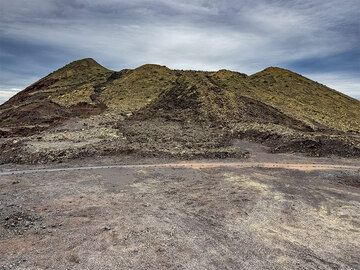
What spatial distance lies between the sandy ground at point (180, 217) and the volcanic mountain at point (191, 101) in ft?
44.6

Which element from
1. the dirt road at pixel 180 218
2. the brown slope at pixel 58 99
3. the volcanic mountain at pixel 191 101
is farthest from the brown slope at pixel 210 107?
the dirt road at pixel 180 218

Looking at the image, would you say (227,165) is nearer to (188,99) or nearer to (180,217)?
(180,217)

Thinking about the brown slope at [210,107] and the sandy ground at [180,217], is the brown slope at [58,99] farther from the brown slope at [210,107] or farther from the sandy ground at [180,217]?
the sandy ground at [180,217]

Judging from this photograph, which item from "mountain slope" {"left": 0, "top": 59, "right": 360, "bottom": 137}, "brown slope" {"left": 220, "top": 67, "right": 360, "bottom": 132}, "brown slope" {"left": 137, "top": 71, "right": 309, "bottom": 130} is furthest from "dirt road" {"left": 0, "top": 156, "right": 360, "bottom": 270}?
"brown slope" {"left": 220, "top": 67, "right": 360, "bottom": 132}

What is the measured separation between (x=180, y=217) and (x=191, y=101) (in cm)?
3545

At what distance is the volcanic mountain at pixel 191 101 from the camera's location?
4256 centimetres

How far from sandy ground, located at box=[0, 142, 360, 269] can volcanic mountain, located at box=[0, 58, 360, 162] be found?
1361 cm

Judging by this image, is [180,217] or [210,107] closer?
[180,217]

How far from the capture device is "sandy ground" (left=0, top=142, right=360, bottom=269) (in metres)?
11.8

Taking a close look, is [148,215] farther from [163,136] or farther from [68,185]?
[163,136]

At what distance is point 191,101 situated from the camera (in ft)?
164

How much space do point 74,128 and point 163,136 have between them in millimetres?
9550

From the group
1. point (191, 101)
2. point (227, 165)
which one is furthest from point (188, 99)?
point (227, 165)

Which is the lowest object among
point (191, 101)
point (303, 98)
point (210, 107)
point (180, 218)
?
point (180, 218)
